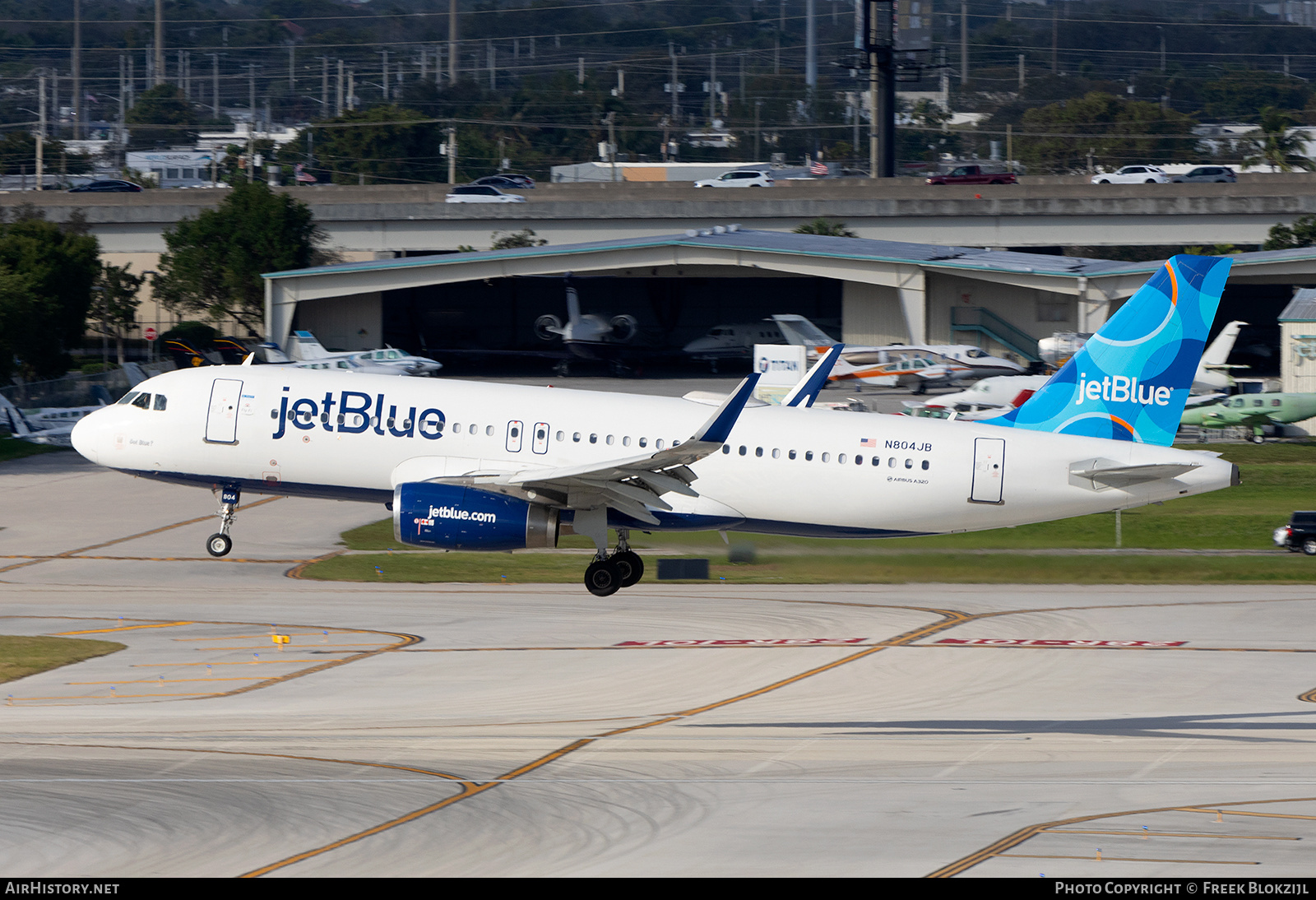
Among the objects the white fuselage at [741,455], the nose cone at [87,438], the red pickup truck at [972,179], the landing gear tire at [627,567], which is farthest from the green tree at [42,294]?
the red pickup truck at [972,179]

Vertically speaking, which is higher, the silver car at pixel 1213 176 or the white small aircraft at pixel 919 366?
the silver car at pixel 1213 176

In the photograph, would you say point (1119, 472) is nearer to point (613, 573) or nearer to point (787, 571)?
point (613, 573)

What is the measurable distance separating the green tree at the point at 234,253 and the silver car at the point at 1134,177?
7936 cm

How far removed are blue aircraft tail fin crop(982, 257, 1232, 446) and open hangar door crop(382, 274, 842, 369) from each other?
80751 millimetres

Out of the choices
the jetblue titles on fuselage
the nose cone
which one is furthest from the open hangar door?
the jetblue titles on fuselage

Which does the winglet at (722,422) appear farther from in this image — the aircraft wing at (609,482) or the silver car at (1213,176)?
the silver car at (1213,176)

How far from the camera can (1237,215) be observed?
11975cm

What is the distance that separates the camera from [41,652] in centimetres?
4822

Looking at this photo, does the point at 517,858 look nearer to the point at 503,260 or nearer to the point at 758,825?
the point at 758,825

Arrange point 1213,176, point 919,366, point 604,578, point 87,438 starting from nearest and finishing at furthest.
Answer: point 604,578 < point 87,438 < point 919,366 < point 1213,176

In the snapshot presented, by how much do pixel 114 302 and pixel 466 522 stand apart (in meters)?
90.5

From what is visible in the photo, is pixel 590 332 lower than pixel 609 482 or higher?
higher

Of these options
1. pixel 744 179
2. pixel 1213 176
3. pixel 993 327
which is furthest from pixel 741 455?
pixel 1213 176

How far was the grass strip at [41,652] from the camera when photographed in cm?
4672
